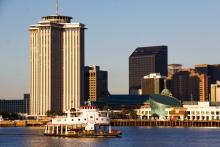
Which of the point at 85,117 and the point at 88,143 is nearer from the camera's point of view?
the point at 88,143

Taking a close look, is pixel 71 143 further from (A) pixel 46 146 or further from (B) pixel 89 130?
(B) pixel 89 130

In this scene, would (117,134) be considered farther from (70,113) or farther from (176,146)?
(176,146)

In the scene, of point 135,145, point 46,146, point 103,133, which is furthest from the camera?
point 103,133

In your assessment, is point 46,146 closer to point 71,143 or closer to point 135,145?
point 71,143

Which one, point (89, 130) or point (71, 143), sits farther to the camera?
point (89, 130)

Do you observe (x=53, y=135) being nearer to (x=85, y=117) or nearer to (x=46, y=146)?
(x=85, y=117)

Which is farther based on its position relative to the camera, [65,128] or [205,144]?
[65,128]

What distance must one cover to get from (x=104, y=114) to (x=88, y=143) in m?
24.7

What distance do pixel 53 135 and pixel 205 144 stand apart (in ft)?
127

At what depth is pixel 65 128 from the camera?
175000mm

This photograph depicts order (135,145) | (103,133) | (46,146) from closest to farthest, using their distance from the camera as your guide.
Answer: (46,146) → (135,145) → (103,133)

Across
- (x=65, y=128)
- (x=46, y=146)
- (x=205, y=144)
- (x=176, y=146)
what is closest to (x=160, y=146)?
(x=176, y=146)

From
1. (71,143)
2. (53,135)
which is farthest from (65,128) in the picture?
(71,143)

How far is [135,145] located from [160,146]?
641cm
